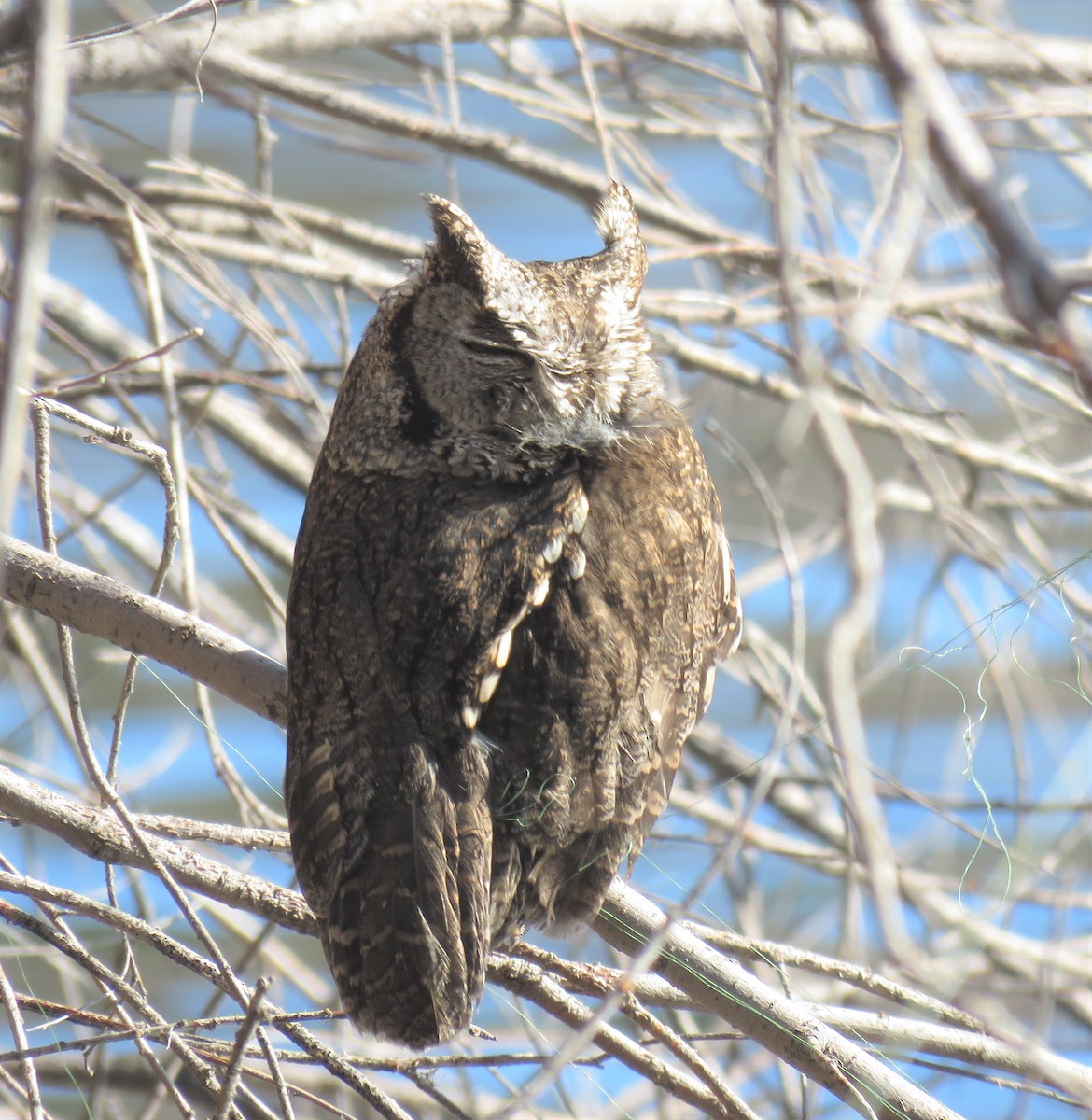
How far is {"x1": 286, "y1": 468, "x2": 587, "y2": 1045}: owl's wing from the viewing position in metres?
1.87

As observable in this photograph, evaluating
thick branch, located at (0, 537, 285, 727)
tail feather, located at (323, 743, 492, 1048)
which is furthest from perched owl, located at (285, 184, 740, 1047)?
thick branch, located at (0, 537, 285, 727)

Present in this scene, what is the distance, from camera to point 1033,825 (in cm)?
314

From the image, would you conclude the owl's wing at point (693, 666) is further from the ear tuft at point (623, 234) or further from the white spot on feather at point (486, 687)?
the ear tuft at point (623, 234)

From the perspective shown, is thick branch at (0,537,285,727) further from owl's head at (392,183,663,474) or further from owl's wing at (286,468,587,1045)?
owl's head at (392,183,663,474)

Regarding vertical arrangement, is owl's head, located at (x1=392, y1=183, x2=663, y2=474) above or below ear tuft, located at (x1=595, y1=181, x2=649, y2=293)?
below

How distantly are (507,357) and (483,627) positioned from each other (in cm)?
44

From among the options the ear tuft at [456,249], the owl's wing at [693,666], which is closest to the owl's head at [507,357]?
the ear tuft at [456,249]

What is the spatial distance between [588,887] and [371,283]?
1592mm

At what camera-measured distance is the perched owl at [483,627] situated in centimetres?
190

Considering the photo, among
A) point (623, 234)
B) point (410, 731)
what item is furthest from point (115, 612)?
point (623, 234)

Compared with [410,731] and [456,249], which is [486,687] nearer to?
[410,731]

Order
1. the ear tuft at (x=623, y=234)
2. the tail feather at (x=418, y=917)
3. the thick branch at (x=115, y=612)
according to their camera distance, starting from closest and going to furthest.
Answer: the tail feather at (x=418, y=917), the thick branch at (x=115, y=612), the ear tuft at (x=623, y=234)

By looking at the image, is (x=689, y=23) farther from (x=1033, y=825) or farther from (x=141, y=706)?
(x=141, y=706)

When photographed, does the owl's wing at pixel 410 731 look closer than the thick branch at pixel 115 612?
Yes
